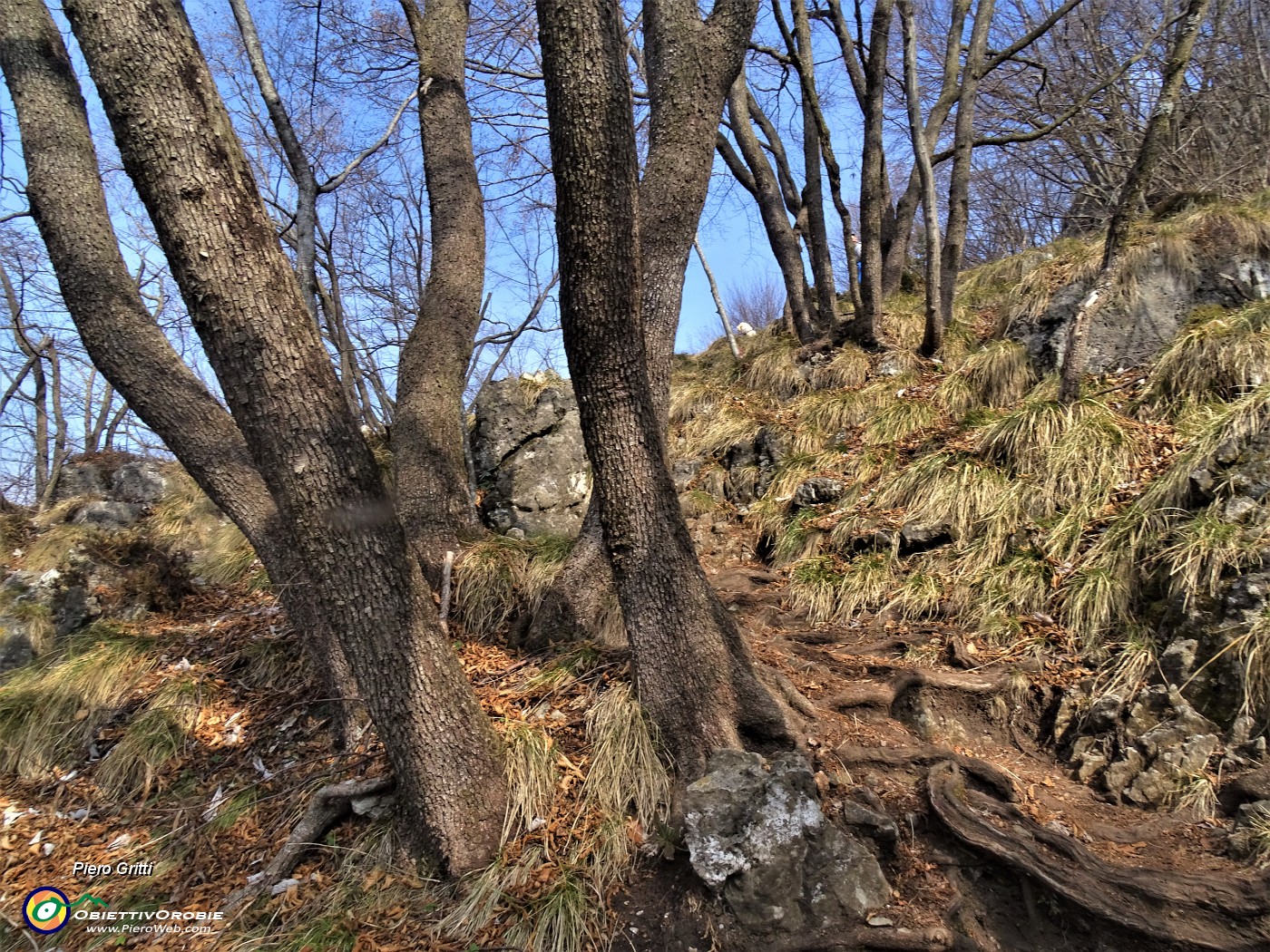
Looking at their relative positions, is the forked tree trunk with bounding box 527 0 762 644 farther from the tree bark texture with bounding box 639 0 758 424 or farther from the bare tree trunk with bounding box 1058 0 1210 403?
the bare tree trunk with bounding box 1058 0 1210 403

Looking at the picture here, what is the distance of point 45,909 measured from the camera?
3.03 meters

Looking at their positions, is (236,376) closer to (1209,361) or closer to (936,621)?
(936,621)

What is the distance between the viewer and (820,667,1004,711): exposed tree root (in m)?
3.49

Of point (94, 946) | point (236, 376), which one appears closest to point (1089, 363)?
point (236, 376)

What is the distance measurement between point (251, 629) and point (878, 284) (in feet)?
20.3

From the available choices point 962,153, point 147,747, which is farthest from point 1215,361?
point 147,747

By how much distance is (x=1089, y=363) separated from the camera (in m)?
5.27

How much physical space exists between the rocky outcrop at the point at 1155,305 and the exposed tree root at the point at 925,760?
3569 mm

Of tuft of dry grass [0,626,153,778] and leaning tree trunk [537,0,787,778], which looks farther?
tuft of dry grass [0,626,153,778]

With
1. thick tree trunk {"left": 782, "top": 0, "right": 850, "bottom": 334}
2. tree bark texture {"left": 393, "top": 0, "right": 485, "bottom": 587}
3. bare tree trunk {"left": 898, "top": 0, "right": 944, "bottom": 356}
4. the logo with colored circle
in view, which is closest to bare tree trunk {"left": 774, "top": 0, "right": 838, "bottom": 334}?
thick tree trunk {"left": 782, "top": 0, "right": 850, "bottom": 334}

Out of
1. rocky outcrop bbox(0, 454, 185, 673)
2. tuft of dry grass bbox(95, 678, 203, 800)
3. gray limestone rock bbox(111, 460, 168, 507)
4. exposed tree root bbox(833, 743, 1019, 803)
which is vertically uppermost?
gray limestone rock bbox(111, 460, 168, 507)

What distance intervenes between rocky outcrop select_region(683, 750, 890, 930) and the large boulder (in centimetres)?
299

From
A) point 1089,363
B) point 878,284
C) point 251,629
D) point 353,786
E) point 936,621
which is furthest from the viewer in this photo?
point 878,284

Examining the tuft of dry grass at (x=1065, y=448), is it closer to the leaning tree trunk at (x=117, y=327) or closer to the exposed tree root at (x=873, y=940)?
the exposed tree root at (x=873, y=940)
